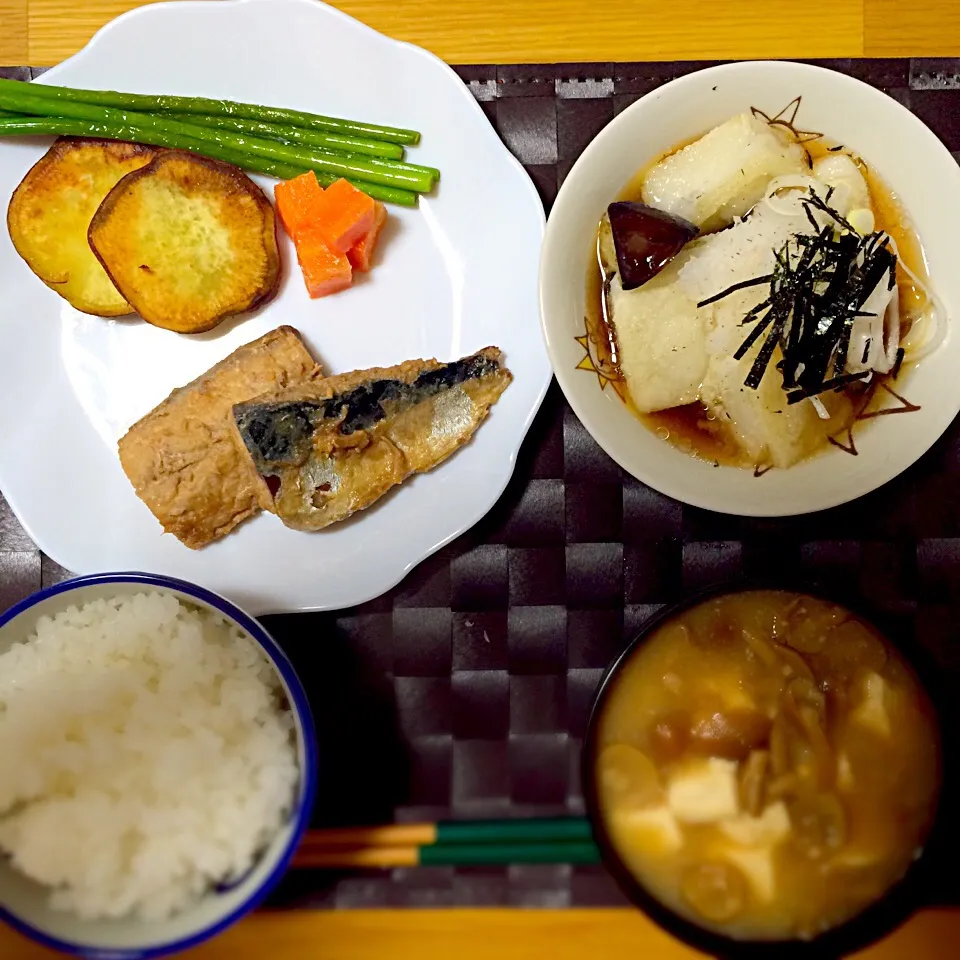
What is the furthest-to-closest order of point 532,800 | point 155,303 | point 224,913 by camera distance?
point 532,800, point 155,303, point 224,913

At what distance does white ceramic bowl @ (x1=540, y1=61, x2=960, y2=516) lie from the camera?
1683 millimetres

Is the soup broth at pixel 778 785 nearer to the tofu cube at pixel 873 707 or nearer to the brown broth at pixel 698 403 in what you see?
the tofu cube at pixel 873 707

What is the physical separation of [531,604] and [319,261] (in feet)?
3.12

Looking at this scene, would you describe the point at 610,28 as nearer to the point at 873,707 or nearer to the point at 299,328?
the point at 299,328

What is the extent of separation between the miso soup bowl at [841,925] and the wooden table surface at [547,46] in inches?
14.6

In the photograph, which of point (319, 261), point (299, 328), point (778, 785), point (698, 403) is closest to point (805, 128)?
point (698, 403)

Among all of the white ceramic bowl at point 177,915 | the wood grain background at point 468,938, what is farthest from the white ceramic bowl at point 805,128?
the wood grain background at point 468,938

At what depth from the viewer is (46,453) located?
1922 mm

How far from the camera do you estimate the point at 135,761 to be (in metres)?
1.66

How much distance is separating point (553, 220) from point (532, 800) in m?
1.35

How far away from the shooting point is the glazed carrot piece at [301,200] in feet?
6.10

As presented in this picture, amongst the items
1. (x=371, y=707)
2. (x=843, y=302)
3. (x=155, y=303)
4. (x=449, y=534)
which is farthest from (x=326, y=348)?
(x=843, y=302)

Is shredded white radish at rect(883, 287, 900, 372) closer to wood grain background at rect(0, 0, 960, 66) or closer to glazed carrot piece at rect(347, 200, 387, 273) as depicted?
wood grain background at rect(0, 0, 960, 66)

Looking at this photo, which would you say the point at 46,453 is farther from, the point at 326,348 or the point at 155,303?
the point at 326,348
